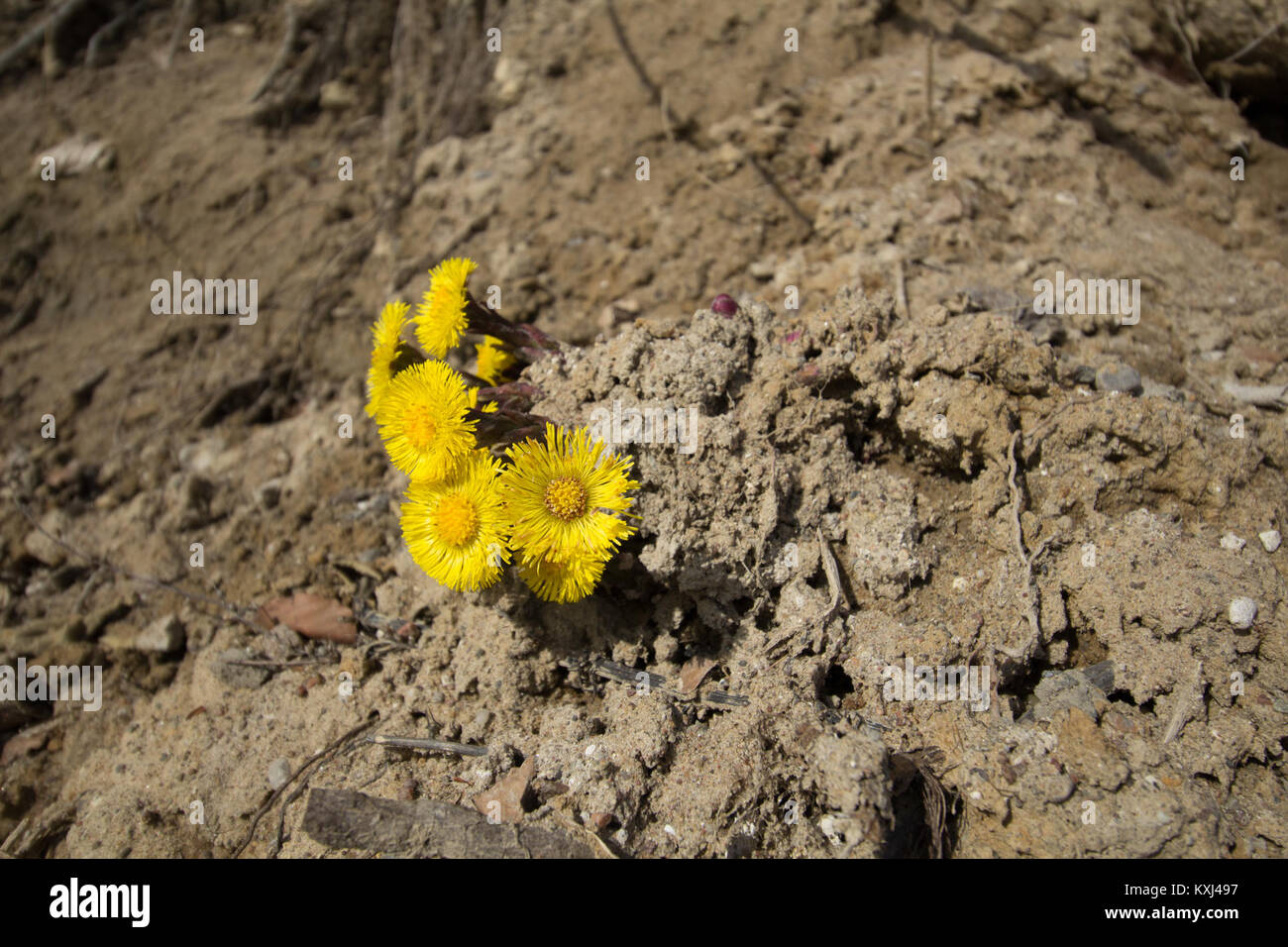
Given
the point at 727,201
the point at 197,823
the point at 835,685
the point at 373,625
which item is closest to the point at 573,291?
the point at 727,201

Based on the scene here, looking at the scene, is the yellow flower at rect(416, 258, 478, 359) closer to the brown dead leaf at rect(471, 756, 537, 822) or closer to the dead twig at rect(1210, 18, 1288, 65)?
the brown dead leaf at rect(471, 756, 537, 822)

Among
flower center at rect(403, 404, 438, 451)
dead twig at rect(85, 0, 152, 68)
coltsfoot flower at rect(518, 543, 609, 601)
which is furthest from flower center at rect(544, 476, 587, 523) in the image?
dead twig at rect(85, 0, 152, 68)

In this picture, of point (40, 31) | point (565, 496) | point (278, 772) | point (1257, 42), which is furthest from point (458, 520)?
point (40, 31)

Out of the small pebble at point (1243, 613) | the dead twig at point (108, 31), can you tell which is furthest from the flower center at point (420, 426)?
the dead twig at point (108, 31)

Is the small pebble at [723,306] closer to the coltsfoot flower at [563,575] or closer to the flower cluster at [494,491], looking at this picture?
the flower cluster at [494,491]

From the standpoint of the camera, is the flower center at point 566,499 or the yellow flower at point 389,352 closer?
the flower center at point 566,499

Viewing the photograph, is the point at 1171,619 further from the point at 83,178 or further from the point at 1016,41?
the point at 83,178
